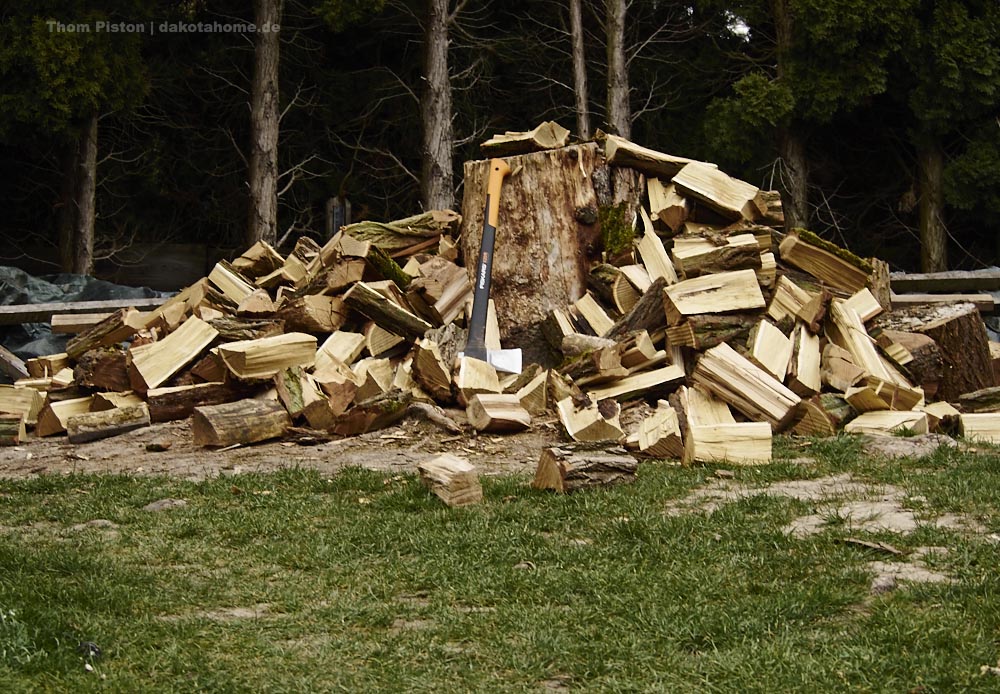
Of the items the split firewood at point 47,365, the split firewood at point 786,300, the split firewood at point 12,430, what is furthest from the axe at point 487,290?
the split firewood at point 47,365

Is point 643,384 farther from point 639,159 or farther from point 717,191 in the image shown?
point 639,159

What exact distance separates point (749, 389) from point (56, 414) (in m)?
4.78

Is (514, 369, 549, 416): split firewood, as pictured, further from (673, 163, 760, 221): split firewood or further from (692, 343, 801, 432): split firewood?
(673, 163, 760, 221): split firewood

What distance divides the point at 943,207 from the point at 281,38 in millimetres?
9558

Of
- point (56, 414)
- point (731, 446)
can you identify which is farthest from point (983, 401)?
point (56, 414)

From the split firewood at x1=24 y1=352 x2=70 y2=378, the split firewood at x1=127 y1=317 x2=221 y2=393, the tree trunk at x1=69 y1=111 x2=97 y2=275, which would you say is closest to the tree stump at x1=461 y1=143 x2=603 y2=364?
the split firewood at x1=127 y1=317 x2=221 y2=393

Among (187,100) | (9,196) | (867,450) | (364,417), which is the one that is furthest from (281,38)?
(867,450)

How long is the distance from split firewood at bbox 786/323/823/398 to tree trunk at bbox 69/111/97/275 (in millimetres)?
9662

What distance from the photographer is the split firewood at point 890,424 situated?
22.0ft

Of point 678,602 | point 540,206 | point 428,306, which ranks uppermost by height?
point 540,206

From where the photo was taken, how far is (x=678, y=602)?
12.8ft

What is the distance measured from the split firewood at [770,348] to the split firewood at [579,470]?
1972mm

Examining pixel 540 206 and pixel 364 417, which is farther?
pixel 540 206

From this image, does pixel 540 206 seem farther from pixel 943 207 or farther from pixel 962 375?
pixel 943 207
